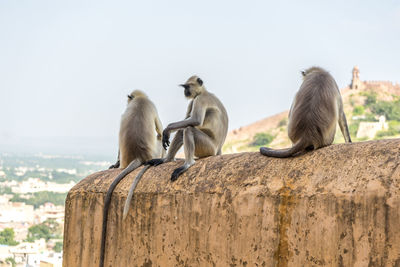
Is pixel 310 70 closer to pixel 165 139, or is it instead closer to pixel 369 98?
pixel 165 139

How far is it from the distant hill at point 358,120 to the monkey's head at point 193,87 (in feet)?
180

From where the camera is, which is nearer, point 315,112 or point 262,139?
point 315,112

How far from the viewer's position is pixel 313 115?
2.92 metres

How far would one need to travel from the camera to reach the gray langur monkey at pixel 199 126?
3832 millimetres

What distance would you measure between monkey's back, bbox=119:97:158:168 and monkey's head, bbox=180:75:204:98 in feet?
1.77

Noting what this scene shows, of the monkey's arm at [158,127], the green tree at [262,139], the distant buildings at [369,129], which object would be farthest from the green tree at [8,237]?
the monkey's arm at [158,127]

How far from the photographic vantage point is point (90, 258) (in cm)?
359

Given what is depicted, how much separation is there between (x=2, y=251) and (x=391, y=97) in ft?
176

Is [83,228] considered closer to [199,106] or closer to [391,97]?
[199,106]

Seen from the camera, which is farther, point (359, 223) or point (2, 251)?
point (2, 251)

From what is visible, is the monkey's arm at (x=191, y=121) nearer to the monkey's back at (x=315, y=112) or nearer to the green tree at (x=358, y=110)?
the monkey's back at (x=315, y=112)

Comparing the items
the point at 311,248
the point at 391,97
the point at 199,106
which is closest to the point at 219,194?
the point at 311,248

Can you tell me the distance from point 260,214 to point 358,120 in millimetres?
66169

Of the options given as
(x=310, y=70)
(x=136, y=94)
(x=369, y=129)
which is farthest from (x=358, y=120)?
(x=310, y=70)
